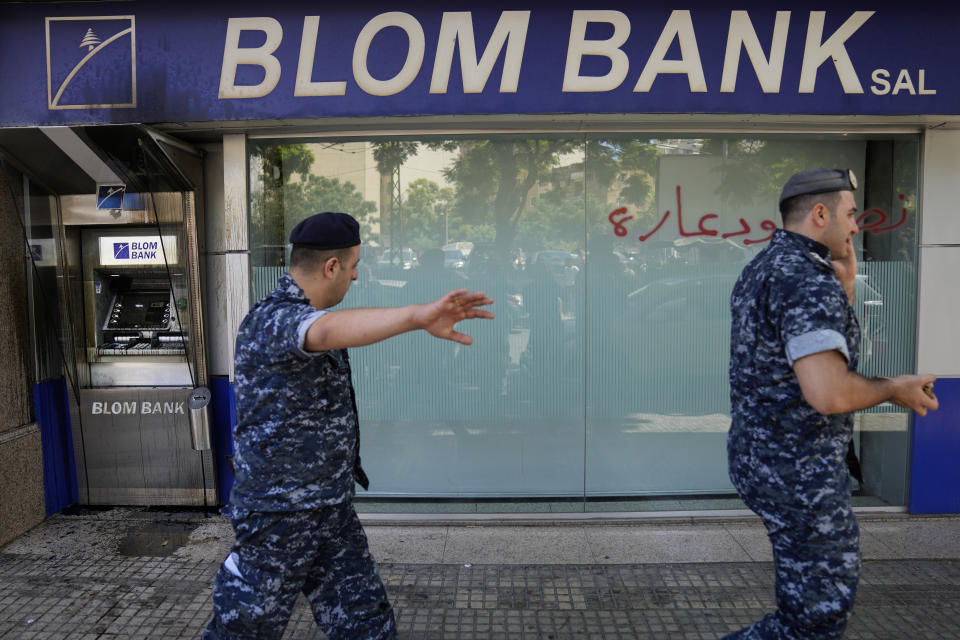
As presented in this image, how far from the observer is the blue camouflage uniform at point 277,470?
7.05 feet

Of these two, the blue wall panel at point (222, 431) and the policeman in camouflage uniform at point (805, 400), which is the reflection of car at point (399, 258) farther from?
the policeman in camouflage uniform at point (805, 400)

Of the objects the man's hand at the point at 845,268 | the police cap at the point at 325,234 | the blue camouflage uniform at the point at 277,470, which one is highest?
the police cap at the point at 325,234

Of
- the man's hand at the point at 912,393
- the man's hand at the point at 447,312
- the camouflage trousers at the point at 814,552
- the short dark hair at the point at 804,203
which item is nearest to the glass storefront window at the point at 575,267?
the short dark hair at the point at 804,203

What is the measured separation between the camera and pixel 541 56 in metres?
4.05

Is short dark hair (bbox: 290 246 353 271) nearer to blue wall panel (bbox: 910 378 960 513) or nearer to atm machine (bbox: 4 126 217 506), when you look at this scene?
atm machine (bbox: 4 126 217 506)

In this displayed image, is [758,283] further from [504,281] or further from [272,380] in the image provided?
[504,281]

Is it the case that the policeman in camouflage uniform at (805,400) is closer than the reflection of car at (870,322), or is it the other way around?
the policeman in camouflage uniform at (805,400)

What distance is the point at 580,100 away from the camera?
13.3 feet

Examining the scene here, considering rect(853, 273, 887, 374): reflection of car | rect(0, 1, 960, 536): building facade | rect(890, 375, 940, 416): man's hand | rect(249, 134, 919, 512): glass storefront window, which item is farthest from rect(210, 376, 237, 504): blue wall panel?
rect(853, 273, 887, 374): reflection of car

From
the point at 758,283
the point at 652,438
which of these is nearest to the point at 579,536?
the point at 652,438

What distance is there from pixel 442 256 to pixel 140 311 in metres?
2.12

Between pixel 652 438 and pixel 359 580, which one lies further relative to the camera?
pixel 652 438

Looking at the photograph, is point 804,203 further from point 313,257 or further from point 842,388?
point 313,257

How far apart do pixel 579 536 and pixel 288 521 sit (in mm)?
2668
